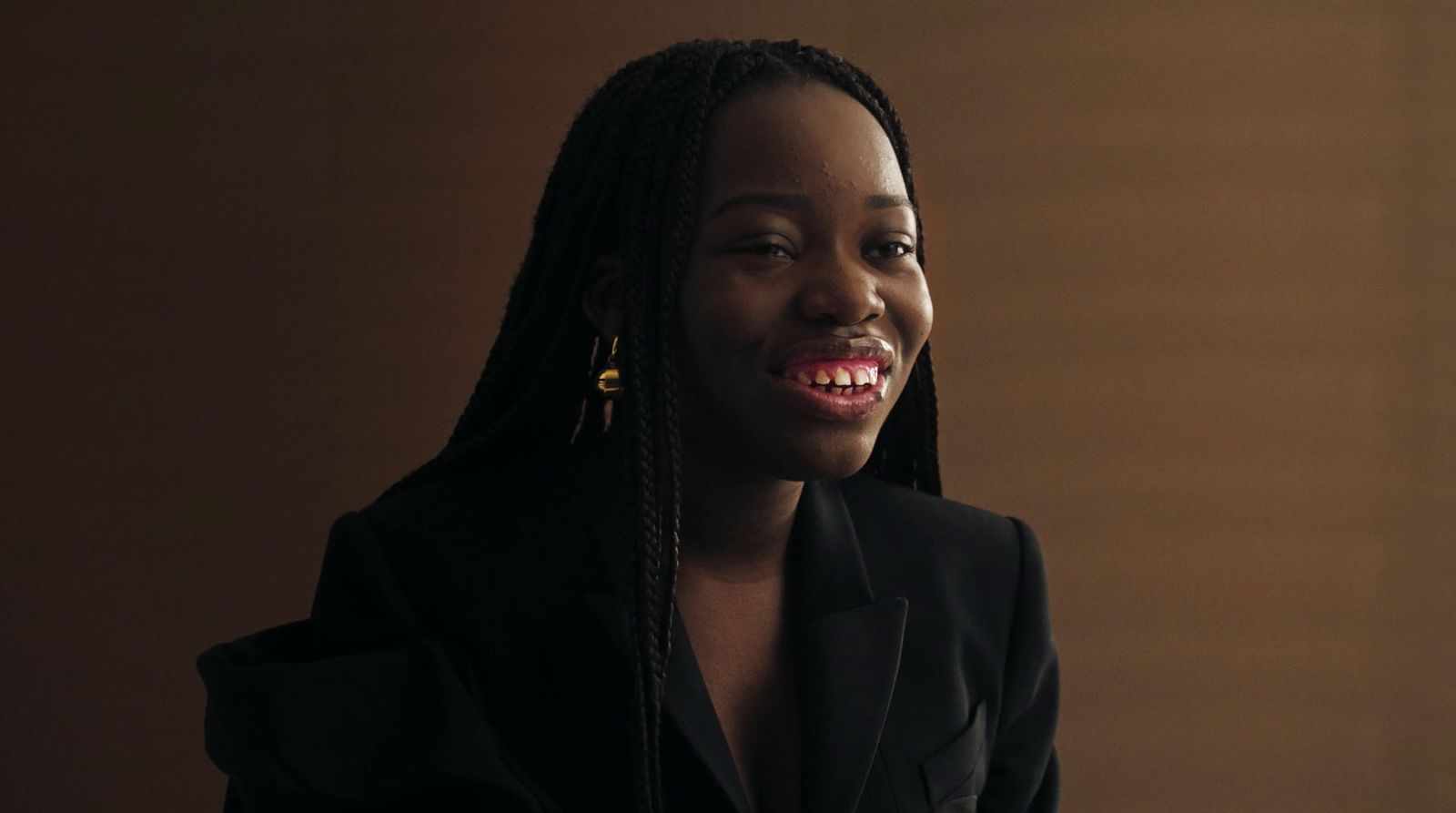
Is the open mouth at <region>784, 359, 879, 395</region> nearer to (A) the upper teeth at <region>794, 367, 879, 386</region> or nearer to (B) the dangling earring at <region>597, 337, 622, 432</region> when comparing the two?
(A) the upper teeth at <region>794, 367, 879, 386</region>

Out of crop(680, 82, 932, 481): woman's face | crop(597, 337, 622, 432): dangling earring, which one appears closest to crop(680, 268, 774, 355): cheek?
crop(680, 82, 932, 481): woman's face

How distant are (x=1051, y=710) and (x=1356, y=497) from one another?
758mm

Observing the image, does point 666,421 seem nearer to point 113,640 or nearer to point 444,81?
point 444,81

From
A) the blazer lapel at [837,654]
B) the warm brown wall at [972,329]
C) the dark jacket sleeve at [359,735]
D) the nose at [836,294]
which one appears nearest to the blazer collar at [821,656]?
the blazer lapel at [837,654]

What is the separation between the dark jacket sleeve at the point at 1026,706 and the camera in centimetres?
143

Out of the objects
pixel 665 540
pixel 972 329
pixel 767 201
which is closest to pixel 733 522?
pixel 665 540

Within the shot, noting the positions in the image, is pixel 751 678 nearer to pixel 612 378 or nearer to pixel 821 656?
pixel 821 656

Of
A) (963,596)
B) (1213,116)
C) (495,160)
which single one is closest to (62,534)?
(495,160)

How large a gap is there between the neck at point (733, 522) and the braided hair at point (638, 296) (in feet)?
0.18

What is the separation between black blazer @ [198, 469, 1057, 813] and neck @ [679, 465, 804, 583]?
0.04m

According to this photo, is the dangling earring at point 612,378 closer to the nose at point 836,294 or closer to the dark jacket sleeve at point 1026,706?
the nose at point 836,294

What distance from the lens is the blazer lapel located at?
125cm

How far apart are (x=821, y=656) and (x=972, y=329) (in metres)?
0.74

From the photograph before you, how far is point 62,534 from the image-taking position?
1740mm
